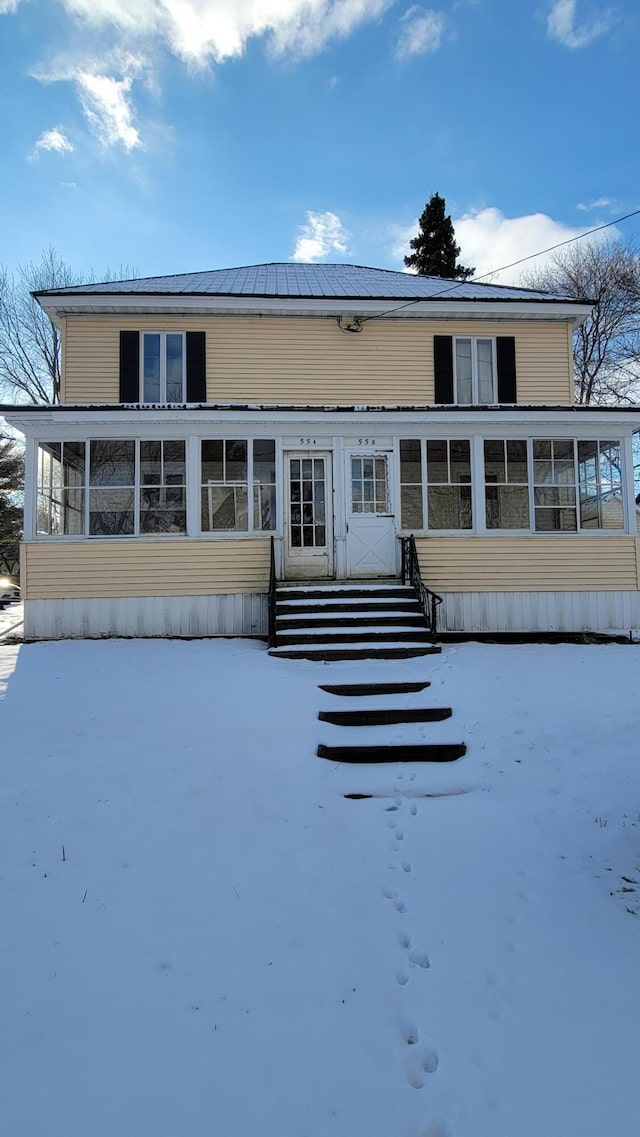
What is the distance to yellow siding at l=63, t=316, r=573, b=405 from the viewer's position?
11727 mm

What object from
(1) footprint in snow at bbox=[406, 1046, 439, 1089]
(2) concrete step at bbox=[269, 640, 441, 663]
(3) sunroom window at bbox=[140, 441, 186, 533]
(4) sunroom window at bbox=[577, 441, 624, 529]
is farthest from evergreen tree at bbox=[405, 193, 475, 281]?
(1) footprint in snow at bbox=[406, 1046, 439, 1089]

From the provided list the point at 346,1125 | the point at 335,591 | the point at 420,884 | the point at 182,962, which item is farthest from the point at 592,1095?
the point at 335,591

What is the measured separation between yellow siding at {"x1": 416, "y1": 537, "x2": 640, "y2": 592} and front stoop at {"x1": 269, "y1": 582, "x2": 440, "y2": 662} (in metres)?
1.30

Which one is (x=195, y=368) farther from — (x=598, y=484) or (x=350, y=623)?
(x=598, y=484)

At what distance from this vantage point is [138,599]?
33.6 ft

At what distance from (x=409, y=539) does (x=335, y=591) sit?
188 centimetres

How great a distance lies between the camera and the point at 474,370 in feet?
40.8

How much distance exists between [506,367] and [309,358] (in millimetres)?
4225

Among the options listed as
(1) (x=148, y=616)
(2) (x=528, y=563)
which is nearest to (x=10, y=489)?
(1) (x=148, y=616)

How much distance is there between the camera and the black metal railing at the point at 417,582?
29.3 ft

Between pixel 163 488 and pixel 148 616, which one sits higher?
pixel 163 488

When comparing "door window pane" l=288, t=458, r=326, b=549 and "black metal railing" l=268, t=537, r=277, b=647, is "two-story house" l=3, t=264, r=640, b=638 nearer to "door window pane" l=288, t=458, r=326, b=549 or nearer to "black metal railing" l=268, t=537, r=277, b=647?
"door window pane" l=288, t=458, r=326, b=549

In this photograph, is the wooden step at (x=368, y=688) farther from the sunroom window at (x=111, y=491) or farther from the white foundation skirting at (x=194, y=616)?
the sunroom window at (x=111, y=491)

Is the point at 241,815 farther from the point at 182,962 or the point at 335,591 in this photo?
the point at 335,591
